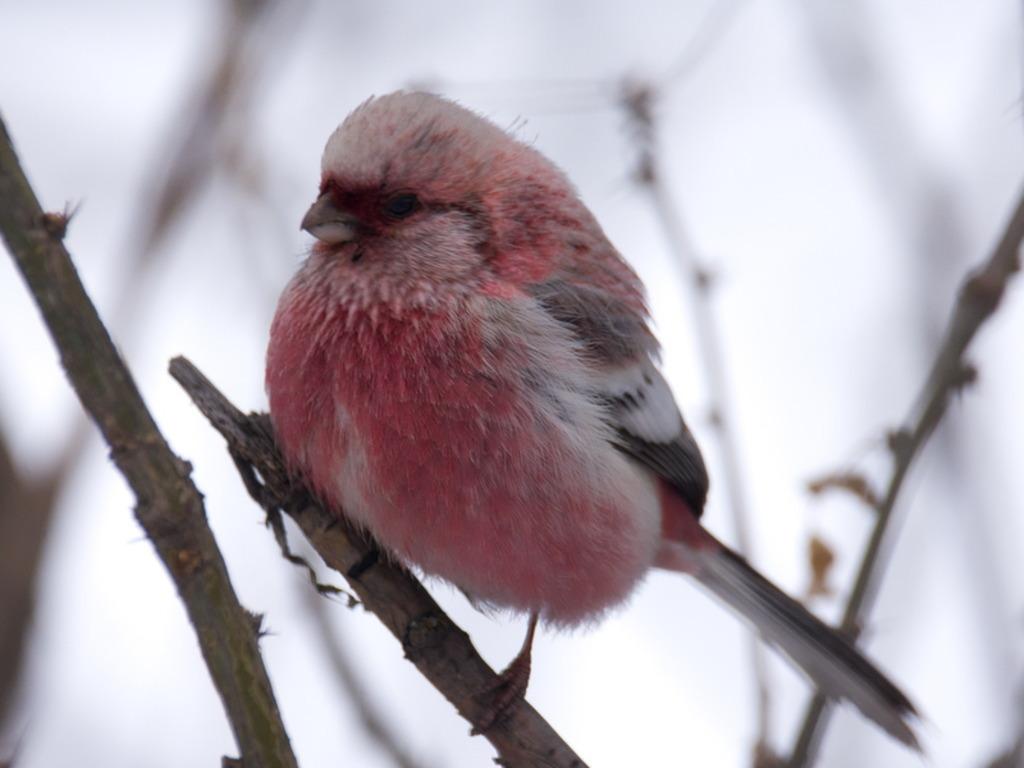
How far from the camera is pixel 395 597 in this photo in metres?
3.78

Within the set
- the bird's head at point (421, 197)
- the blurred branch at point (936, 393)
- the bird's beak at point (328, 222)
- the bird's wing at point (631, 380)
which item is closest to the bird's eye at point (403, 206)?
the bird's head at point (421, 197)

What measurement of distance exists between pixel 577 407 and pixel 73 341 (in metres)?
2.04

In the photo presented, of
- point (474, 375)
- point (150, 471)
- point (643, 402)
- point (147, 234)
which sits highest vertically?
point (147, 234)

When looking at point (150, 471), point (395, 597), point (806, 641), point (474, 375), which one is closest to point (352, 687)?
point (395, 597)

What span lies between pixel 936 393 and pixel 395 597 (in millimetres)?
1585

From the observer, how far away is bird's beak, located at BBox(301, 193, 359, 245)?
13.8 ft

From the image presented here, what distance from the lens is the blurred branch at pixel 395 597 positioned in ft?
11.7

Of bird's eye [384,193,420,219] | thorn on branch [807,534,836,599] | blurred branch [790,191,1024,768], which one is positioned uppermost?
bird's eye [384,193,420,219]

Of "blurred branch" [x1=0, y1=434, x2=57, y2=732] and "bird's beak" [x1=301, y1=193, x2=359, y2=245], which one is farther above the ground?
"blurred branch" [x1=0, y1=434, x2=57, y2=732]

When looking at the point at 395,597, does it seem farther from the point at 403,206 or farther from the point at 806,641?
the point at 806,641

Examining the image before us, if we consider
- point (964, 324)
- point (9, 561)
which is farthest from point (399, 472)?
point (9, 561)

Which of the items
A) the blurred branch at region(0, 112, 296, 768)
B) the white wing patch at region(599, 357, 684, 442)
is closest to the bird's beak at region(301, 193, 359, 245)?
the white wing patch at region(599, 357, 684, 442)

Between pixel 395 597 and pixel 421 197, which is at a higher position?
pixel 421 197

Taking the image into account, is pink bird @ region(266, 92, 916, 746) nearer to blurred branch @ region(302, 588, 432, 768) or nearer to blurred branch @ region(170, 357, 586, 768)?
blurred branch @ region(170, 357, 586, 768)
